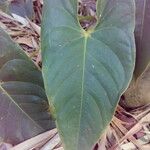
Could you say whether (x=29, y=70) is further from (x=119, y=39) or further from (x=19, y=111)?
(x=119, y=39)

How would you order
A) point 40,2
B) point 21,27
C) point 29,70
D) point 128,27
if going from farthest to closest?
1. point 40,2
2. point 21,27
3. point 29,70
4. point 128,27

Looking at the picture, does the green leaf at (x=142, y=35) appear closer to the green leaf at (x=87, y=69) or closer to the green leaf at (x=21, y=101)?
the green leaf at (x=87, y=69)

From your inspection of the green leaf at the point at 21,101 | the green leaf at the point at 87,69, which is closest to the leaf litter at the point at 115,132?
the green leaf at the point at 21,101

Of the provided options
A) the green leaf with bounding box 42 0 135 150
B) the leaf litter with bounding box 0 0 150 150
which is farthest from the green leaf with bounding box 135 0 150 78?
the leaf litter with bounding box 0 0 150 150

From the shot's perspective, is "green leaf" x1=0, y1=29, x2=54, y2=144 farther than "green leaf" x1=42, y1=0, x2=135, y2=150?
Yes

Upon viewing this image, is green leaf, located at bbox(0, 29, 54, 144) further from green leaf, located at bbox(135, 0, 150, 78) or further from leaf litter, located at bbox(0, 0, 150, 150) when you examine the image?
green leaf, located at bbox(135, 0, 150, 78)

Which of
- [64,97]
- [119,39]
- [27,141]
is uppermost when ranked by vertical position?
[119,39]

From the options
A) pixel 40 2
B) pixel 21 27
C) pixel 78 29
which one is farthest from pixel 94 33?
pixel 40 2
